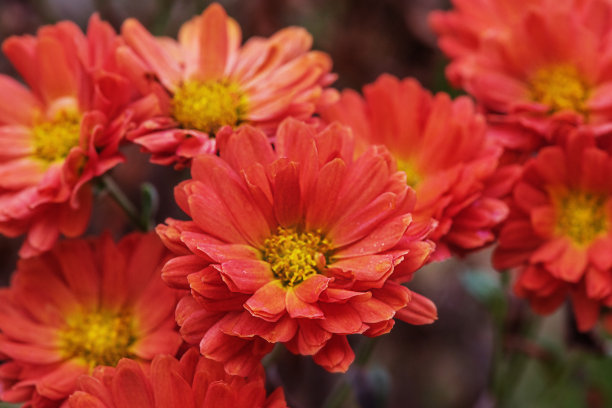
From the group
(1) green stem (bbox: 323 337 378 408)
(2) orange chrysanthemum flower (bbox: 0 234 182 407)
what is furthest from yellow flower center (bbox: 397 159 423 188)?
(2) orange chrysanthemum flower (bbox: 0 234 182 407)

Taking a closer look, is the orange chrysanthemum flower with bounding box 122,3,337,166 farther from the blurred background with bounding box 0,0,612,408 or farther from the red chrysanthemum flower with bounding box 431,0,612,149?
the red chrysanthemum flower with bounding box 431,0,612,149

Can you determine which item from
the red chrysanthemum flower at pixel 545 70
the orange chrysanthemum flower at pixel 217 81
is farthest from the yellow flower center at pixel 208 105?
the red chrysanthemum flower at pixel 545 70

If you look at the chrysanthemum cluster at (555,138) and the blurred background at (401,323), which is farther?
the blurred background at (401,323)

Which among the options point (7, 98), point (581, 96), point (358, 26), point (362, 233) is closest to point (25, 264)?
point (7, 98)

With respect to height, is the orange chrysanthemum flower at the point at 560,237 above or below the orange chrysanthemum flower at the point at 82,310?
below

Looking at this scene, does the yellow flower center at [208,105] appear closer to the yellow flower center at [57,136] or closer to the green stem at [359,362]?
the yellow flower center at [57,136]

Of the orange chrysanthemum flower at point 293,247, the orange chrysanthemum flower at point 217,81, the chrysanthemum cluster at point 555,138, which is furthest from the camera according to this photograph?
the chrysanthemum cluster at point 555,138
